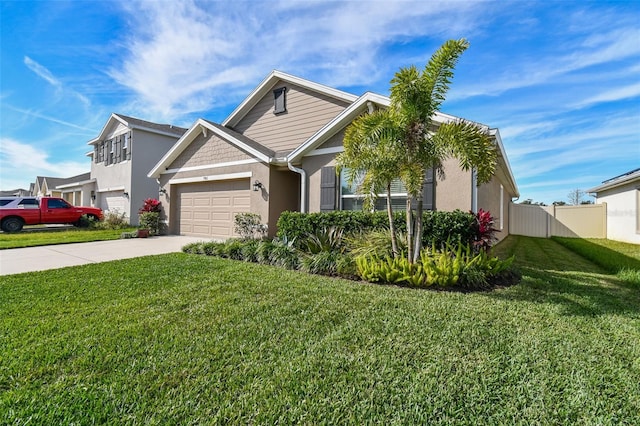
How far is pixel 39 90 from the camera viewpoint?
38.5 ft

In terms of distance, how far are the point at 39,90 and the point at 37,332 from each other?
1361 cm

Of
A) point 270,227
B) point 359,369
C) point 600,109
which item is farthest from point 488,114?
point 359,369

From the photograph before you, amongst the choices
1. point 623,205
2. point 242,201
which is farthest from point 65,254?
point 623,205

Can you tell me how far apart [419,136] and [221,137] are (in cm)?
911

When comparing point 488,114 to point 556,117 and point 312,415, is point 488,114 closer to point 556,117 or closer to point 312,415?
point 556,117

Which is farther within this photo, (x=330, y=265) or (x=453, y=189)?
(x=453, y=189)

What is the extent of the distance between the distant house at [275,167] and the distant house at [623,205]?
411 centimetres

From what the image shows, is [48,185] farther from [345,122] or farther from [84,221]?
[345,122]

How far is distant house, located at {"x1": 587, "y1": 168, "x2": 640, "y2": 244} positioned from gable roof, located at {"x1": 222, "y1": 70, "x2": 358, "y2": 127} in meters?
11.7

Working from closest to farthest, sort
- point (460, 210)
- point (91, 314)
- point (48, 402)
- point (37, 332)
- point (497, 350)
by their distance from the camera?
point (48, 402) < point (497, 350) < point (37, 332) < point (91, 314) < point (460, 210)

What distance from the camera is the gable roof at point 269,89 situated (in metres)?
11.2

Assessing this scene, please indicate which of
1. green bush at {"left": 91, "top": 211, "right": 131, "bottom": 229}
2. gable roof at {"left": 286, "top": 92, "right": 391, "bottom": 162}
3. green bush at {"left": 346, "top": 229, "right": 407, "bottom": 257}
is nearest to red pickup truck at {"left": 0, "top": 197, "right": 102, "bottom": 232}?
green bush at {"left": 91, "top": 211, "right": 131, "bottom": 229}

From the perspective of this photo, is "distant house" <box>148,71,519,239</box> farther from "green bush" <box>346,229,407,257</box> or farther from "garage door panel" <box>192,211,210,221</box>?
"green bush" <box>346,229,407,257</box>

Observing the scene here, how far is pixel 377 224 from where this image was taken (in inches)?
286
